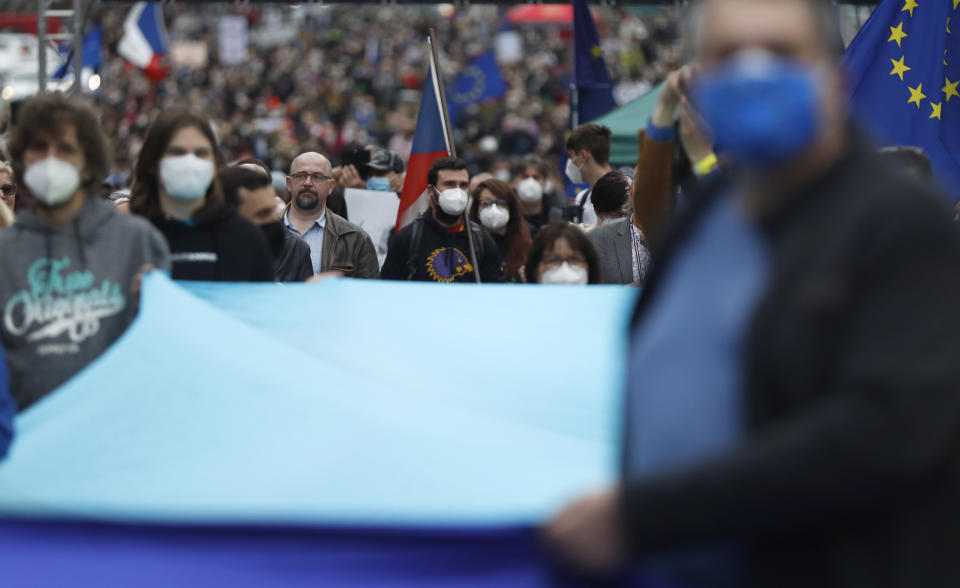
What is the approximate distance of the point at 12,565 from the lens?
240 centimetres

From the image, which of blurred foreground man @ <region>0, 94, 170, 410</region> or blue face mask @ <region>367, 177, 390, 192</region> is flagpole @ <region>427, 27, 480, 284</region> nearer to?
blue face mask @ <region>367, 177, 390, 192</region>

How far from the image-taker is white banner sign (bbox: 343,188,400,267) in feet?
31.4

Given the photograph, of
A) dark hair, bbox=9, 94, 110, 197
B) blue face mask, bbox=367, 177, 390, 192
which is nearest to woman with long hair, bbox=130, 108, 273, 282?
dark hair, bbox=9, 94, 110, 197

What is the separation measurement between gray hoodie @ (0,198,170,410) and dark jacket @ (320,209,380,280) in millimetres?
3622

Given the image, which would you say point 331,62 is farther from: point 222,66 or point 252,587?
point 252,587

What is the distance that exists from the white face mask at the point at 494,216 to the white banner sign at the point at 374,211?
1.29 meters

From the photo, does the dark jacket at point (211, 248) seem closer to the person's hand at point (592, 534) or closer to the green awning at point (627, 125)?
the person's hand at point (592, 534)

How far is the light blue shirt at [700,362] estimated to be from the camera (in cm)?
174

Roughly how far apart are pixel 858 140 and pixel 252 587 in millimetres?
1223

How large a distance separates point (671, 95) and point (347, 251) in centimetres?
432

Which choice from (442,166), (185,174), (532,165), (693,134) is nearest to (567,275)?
(185,174)

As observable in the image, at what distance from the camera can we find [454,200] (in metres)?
7.43

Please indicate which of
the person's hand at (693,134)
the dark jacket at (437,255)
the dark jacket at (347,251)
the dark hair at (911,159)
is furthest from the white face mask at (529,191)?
the person's hand at (693,134)

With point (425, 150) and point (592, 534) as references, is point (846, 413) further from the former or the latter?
point (425, 150)
